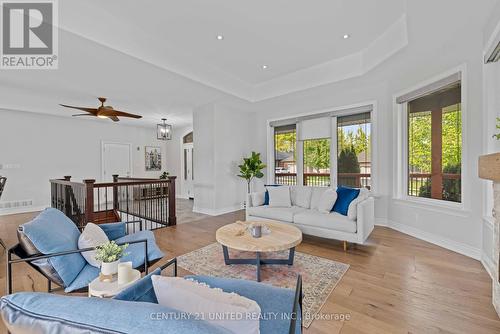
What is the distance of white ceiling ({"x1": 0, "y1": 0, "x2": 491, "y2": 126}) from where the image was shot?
9.05ft

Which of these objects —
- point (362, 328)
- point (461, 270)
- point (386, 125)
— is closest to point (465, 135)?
point (386, 125)

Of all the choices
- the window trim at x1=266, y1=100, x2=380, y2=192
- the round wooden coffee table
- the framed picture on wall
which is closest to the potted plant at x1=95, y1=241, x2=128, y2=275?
the round wooden coffee table

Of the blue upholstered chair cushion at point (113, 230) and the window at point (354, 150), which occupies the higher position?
the window at point (354, 150)

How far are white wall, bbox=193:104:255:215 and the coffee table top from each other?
2.69m

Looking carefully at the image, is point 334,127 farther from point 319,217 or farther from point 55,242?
point 55,242

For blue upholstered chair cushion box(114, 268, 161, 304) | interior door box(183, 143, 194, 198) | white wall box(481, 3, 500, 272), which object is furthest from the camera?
interior door box(183, 143, 194, 198)

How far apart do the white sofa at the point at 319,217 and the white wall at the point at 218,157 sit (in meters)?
1.58

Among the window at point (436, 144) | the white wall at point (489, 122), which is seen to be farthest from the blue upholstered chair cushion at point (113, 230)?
the window at point (436, 144)

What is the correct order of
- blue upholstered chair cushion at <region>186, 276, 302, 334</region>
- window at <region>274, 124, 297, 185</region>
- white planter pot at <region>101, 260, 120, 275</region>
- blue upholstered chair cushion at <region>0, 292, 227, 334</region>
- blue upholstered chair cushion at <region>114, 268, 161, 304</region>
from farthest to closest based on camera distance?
window at <region>274, 124, 297, 185</region> < white planter pot at <region>101, 260, 120, 275</region> < blue upholstered chair cushion at <region>186, 276, 302, 334</region> < blue upholstered chair cushion at <region>114, 268, 161, 304</region> < blue upholstered chair cushion at <region>0, 292, 227, 334</region>

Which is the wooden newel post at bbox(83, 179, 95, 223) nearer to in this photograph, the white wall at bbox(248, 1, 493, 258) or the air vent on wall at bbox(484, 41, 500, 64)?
the white wall at bbox(248, 1, 493, 258)

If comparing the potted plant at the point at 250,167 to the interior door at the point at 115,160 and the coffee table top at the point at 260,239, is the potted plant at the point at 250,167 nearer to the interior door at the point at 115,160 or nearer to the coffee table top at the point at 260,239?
the coffee table top at the point at 260,239

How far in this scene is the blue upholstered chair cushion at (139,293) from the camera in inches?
35.8

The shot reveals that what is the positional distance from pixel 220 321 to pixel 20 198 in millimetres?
7786

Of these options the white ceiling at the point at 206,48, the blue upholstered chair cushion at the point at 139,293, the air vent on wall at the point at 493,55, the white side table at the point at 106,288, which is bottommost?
the white side table at the point at 106,288
